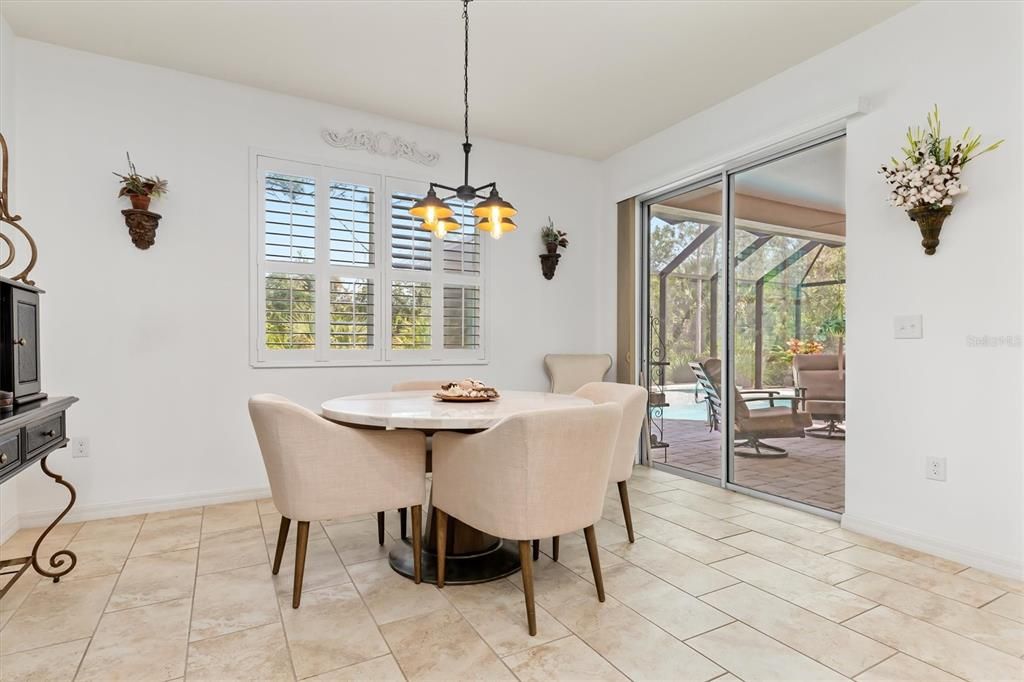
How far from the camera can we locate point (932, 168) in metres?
2.46

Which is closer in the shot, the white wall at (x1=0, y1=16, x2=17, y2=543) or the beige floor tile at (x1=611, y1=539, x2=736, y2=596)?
the beige floor tile at (x1=611, y1=539, x2=736, y2=596)

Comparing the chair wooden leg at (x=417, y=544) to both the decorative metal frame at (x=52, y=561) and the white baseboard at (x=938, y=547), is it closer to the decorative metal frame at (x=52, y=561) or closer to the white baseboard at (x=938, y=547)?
the decorative metal frame at (x=52, y=561)

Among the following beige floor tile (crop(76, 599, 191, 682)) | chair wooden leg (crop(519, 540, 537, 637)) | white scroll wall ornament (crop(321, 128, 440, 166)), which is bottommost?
beige floor tile (crop(76, 599, 191, 682))

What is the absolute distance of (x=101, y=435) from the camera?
3188 millimetres

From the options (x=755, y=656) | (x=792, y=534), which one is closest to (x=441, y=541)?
(x=755, y=656)

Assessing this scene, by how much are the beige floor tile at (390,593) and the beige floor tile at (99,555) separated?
3.53 ft

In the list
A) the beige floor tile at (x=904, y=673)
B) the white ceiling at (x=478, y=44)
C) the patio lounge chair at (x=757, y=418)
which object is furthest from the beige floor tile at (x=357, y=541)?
the white ceiling at (x=478, y=44)

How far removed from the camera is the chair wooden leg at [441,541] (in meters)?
2.17

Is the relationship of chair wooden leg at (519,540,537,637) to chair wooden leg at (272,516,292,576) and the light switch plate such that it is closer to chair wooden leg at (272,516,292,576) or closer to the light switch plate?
chair wooden leg at (272,516,292,576)

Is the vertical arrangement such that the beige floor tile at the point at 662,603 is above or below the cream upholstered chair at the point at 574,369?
below

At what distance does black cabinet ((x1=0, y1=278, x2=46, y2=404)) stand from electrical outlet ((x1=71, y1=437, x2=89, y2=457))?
1106 mm

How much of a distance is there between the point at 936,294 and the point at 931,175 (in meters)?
0.54

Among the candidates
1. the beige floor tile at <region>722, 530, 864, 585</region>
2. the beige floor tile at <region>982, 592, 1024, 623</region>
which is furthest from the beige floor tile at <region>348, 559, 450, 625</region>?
the beige floor tile at <region>982, 592, 1024, 623</region>

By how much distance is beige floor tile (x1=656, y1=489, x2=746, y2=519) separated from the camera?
3.21 metres
